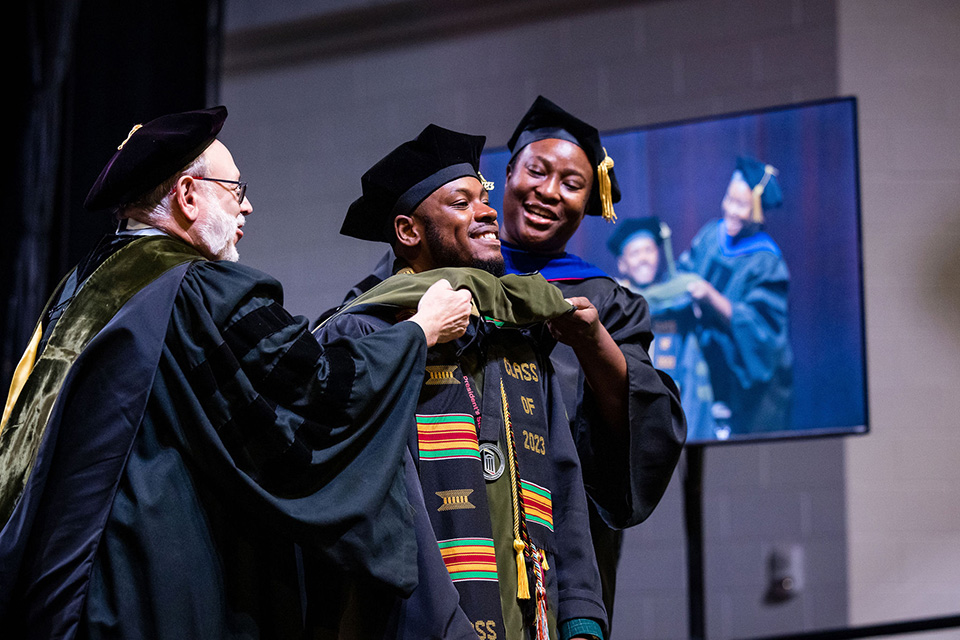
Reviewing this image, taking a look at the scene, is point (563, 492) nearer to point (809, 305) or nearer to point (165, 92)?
point (809, 305)

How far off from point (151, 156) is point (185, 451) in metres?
0.49

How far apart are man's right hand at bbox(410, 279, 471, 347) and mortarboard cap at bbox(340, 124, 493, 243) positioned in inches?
10.9

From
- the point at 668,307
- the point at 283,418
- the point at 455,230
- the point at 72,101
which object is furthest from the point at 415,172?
the point at 72,101

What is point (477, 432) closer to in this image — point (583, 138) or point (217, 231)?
point (217, 231)

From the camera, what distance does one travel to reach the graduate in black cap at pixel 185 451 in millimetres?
1451

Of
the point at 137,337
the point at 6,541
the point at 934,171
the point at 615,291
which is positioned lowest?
the point at 6,541

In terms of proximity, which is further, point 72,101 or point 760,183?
point 72,101

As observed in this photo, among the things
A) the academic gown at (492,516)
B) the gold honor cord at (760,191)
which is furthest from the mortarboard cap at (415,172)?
the gold honor cord at (760,191)

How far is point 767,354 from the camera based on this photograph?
10.6 ft

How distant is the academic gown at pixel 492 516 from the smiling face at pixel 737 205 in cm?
161

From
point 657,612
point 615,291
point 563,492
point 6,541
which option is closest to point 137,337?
point 6,541

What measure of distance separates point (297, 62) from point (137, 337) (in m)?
3.47

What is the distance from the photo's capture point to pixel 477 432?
1.74 m

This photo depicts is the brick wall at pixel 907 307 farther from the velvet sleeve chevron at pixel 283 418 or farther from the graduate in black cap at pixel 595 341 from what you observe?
the velvet sleeve chevron at pixel 283 418
